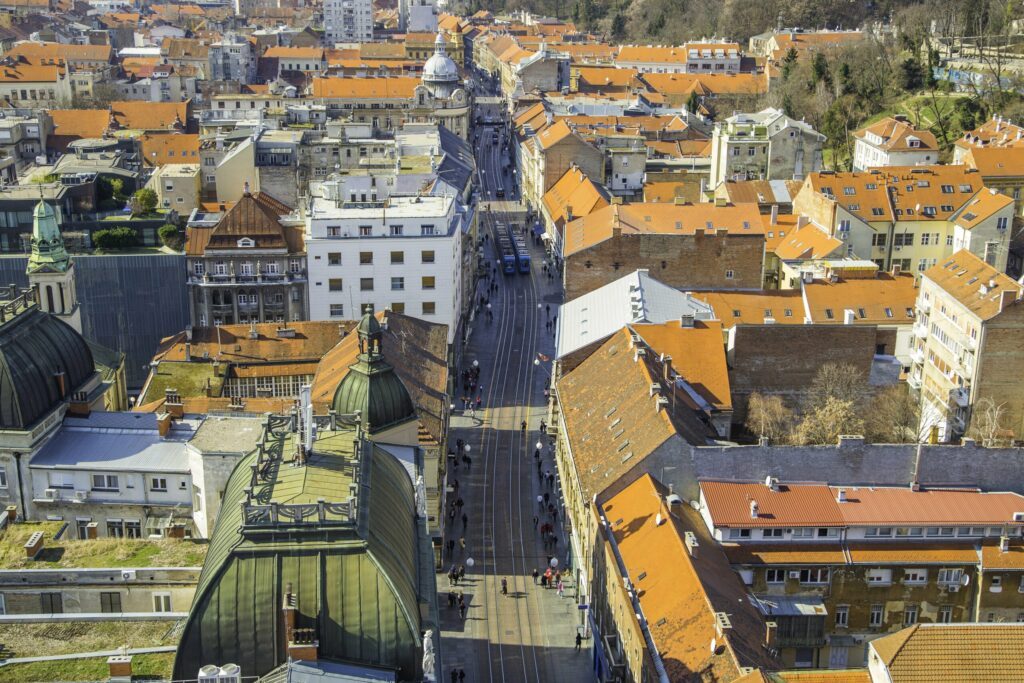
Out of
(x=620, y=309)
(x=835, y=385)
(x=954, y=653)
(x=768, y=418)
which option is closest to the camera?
(x=954, y=653)

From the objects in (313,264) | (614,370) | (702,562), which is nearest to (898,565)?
(702,562)

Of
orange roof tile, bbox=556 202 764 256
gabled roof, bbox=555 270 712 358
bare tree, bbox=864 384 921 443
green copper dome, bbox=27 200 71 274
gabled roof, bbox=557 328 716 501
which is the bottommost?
bare tree, bbox=864 384 921 443

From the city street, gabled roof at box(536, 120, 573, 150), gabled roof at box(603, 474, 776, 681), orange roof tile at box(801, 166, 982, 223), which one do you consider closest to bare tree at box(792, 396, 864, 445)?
the city street

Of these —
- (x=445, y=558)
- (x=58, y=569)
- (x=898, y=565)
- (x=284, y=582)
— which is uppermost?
(x=284, y=582)

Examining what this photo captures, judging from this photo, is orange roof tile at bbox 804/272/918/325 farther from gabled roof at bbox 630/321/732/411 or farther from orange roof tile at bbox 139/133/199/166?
orange roof tile at bbox 139/133/199/166

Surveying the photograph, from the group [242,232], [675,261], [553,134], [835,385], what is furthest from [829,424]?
[553,134]

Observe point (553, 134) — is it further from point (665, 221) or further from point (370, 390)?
point (370, 390)

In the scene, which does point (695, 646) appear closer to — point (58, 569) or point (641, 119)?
point (58, 569)
